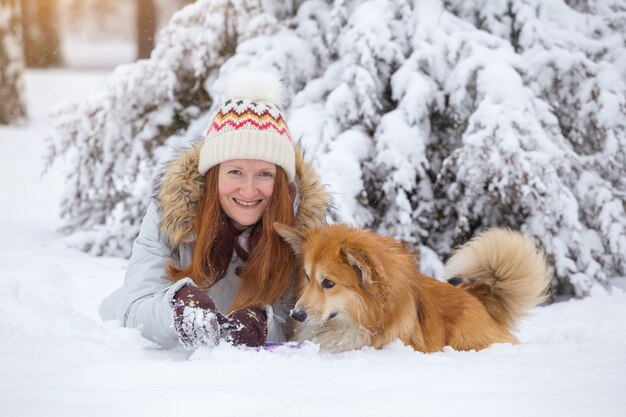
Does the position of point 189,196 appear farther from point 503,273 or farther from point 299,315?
point 503,273

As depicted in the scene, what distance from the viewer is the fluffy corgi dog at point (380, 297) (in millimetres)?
2910

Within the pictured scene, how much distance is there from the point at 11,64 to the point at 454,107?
10857 millimetres

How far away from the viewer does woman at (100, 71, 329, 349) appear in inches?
116

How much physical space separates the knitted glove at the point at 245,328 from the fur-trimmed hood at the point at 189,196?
0.55 m

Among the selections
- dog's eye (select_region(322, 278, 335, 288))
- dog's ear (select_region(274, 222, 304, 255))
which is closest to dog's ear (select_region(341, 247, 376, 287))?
dog's eye (select_region(322, 278, 335, 288))

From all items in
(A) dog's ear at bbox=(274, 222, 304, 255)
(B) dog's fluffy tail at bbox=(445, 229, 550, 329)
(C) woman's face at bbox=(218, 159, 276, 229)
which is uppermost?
(C) woman's face at bbox=(218, 159, 276, 229)

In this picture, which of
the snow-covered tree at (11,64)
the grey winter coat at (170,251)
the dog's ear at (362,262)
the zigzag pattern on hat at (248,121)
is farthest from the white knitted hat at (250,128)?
the snow-covered tree at (11,64)

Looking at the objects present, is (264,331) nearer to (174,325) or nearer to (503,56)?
(174,325)

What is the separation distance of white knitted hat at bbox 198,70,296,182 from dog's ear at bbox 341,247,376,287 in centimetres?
58

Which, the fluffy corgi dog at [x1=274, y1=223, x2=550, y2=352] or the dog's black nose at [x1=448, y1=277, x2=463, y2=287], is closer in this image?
the fluffy corgi dog at [x1=274, y1=223, x2=550, y2=352]

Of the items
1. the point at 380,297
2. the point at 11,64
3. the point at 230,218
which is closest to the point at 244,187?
the point at 230,218

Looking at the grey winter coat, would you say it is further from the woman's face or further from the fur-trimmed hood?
the woman's face

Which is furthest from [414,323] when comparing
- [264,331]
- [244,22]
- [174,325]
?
[244,22]

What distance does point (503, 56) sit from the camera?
16.0 ft
